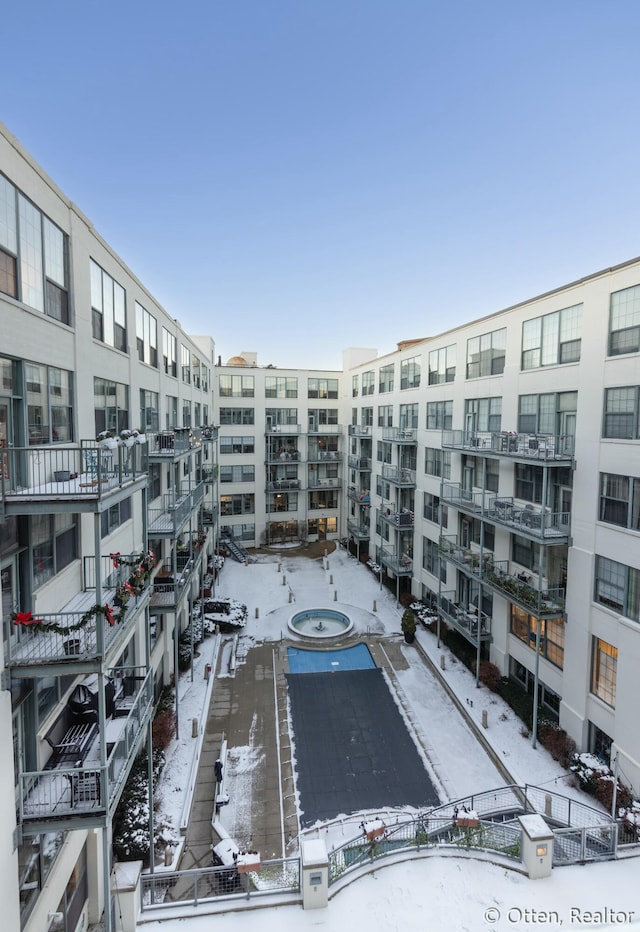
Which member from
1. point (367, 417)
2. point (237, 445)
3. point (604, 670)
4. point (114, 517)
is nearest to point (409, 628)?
point (604, 670)

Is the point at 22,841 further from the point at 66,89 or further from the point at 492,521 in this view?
the point at 66,89

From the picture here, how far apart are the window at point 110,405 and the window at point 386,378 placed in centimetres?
2132

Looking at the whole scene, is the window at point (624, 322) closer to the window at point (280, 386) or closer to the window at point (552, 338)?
the window at point (552, 338)

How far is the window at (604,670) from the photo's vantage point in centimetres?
1439

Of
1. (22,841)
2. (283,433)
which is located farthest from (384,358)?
(22,841)

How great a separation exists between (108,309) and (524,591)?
57.4ft

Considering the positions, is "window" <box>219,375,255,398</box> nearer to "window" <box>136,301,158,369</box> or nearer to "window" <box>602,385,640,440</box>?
"window" <box>136,301,158,369</box>

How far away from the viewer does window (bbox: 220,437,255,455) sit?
133 ft

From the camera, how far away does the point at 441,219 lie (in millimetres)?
26766

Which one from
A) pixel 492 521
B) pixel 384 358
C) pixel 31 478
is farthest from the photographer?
pixel 384 358

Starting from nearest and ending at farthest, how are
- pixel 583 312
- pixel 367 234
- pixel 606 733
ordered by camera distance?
pixel 606 733, pixel 583 312, pixel 367 234

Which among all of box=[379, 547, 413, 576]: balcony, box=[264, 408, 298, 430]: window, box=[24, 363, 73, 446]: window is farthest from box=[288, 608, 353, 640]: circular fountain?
box=[264, 408, 298, 430]: window

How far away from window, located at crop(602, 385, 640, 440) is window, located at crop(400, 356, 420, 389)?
15.1 meters

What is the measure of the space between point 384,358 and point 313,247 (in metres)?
10.2
